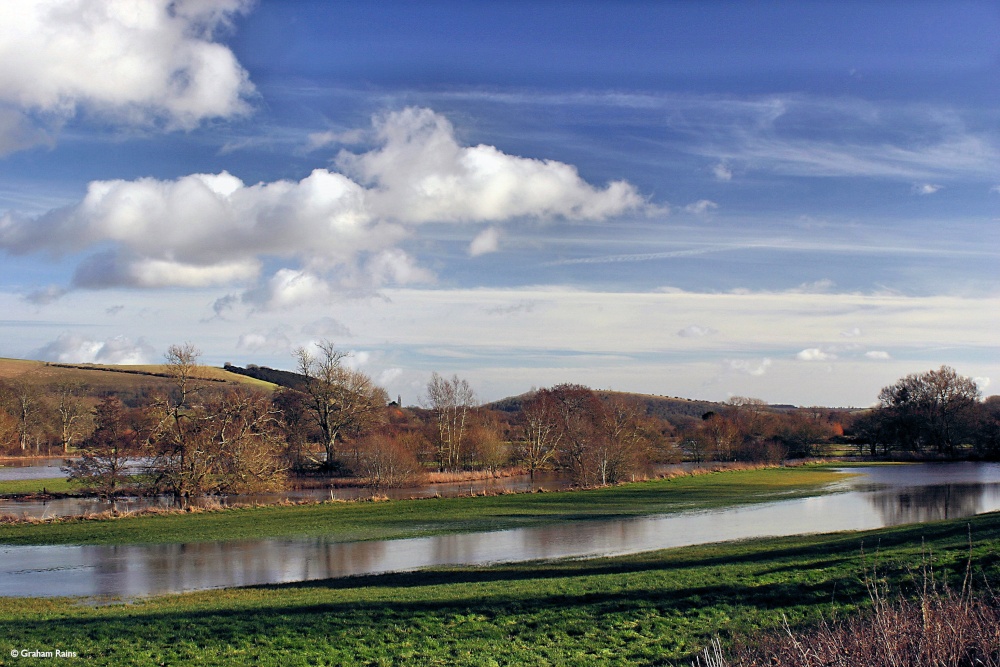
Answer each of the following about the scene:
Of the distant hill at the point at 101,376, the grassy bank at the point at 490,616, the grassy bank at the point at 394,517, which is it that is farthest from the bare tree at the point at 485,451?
the distant hill at the point at 101,376

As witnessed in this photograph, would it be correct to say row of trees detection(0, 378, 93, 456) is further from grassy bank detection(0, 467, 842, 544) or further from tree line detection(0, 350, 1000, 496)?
grassy bank detection(0, 467, 842, 544)

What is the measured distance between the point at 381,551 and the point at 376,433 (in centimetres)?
3783

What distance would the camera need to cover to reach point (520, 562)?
23.0 metres

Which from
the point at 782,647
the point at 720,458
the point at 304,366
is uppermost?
the point at 304,366

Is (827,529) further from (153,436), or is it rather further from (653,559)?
(153,436)

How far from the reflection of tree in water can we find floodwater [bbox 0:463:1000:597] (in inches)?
3.6

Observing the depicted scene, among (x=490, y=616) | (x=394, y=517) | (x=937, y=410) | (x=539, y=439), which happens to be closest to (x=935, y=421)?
(x=937, y=410)

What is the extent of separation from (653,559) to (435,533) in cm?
1355

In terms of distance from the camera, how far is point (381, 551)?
27328 millimetres

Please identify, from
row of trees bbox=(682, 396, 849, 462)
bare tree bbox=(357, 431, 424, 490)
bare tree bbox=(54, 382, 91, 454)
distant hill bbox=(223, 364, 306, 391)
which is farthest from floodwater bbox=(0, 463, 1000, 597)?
distant hill bbox=(223, 364, 306, 391)

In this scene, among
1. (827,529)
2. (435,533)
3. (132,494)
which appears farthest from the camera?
(132,494)

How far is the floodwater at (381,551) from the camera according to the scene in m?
22.2

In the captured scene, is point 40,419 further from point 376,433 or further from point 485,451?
point 485,451

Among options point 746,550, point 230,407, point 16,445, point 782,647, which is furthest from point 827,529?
point 16,445
